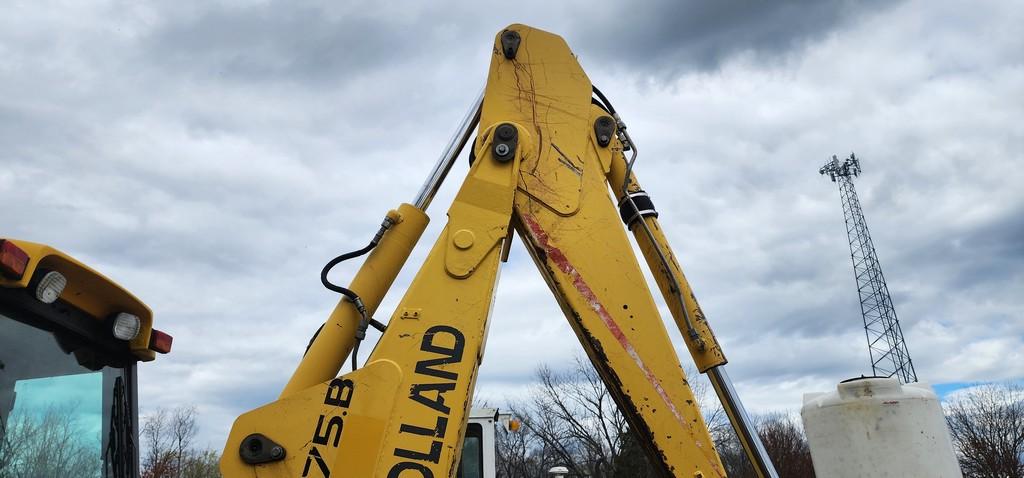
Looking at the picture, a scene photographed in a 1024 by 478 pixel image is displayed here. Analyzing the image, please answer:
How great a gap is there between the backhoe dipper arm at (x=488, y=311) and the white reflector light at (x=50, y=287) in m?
0.82

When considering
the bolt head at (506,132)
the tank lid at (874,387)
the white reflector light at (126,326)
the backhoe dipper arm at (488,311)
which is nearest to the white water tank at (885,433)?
the tank lid at (874,387)

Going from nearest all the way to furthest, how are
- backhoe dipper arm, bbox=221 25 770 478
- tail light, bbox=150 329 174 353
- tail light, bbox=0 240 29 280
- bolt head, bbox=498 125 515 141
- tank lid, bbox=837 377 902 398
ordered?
tail light, bbox=0 240 29 280 → tank lid, bbox=837 377 902 398 → backhoe dipper arm, bbox=221 25 770 478 → tail light, bbox=150 329 174 353 → bolt head, bbox=498 125 515 141

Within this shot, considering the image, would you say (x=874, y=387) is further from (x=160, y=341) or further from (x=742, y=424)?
(x=160, y=341)

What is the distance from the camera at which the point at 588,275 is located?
321cm

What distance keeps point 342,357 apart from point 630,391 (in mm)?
1306

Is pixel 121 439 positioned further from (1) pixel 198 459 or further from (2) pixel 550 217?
(1) pixel 198 459

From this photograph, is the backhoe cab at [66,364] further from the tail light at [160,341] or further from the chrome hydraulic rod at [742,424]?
the chrome hydraulic rod at [742,424]

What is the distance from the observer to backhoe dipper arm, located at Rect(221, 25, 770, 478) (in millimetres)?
2879

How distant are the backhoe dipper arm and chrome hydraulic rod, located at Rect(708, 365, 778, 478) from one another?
0.27 ft

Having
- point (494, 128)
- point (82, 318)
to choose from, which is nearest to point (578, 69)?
point (494, 128)

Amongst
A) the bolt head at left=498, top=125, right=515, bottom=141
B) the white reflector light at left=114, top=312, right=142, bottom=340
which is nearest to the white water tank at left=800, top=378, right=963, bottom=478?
the bolt head at left=498, top=125, right=515, bottom=141

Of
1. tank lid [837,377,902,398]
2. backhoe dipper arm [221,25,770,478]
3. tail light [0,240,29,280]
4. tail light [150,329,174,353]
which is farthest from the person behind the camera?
tail light [150,329,174,353]

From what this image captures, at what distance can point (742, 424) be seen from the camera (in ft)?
10.9

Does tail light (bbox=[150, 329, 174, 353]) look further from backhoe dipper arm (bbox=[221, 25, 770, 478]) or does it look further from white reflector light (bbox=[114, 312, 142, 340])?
backhoe dipper arm (bbox=[221, 25, 770, 478])
